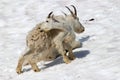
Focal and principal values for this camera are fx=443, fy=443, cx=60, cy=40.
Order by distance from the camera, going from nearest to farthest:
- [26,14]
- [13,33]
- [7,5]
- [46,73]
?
[46,73], [13,33], [26,14], [7,5]

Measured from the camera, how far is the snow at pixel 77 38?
9125mm

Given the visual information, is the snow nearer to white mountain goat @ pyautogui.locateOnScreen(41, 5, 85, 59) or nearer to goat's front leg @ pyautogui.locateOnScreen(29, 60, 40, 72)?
goat's front leg @ pyautogui.locateOnScreen(29, 60, 40, 72)

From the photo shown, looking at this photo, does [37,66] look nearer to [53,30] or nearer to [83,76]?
[53,30]

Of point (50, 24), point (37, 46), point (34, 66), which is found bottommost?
point (34, 66)

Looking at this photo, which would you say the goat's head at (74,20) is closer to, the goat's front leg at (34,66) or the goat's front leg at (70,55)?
the goat's front leg at (70,55)

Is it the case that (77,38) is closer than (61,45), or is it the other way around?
(61,45)

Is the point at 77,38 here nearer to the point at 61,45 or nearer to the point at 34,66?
the point at 61,45

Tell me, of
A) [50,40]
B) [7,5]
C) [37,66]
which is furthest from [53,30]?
[7,5]

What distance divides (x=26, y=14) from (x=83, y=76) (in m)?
6.90

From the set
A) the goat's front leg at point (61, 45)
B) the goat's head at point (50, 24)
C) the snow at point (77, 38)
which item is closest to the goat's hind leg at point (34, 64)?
the snow at point (77, 38)

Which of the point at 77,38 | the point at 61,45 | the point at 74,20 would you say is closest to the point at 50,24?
the point at 61,45

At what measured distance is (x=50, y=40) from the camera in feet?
32.8

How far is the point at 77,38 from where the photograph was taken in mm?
12469

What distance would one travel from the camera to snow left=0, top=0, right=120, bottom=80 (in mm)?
9125
